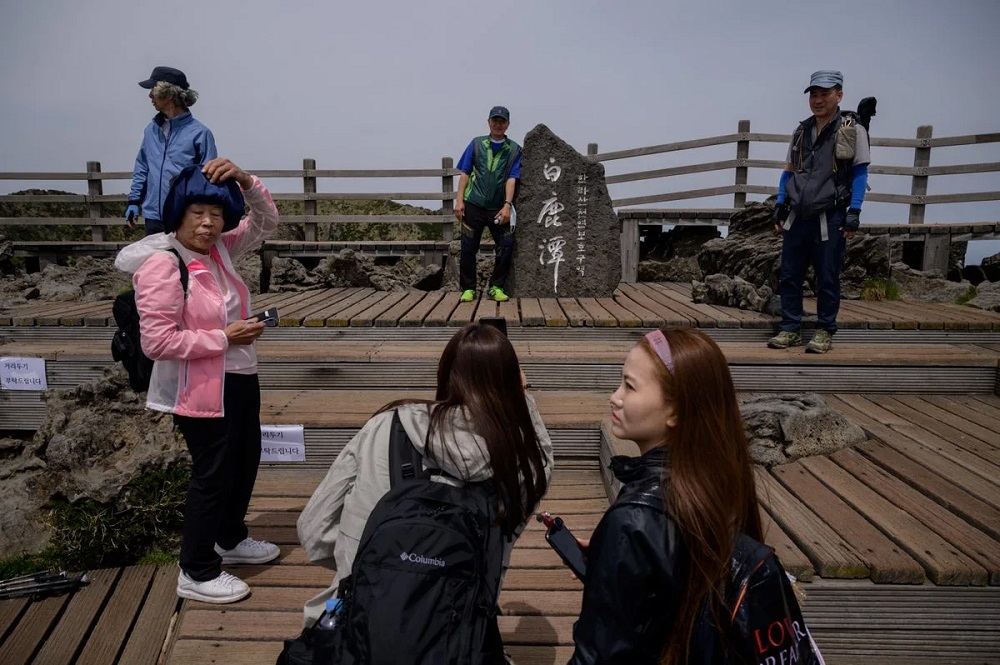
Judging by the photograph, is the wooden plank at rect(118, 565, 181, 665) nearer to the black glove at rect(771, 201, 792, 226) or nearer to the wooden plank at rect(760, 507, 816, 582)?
the wooden plank at rect(760, 507, 816, 582)

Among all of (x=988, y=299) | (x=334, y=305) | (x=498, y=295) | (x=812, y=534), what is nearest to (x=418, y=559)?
(x=812, y=534)

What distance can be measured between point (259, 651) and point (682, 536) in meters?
1.51

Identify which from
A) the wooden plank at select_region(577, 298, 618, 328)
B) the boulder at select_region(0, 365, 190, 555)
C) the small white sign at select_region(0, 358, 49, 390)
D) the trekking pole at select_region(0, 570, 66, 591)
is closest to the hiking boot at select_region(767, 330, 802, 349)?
the wooden plank at select_region(577, 298, 618, 328)

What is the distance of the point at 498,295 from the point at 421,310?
3.50 ft

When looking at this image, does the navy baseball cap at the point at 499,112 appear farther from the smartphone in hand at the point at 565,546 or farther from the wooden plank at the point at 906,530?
the smartphone in hand at the point at 565,546

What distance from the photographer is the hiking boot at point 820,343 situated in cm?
431

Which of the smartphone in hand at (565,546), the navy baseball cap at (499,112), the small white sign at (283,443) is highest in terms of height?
the navy baseball cap at (499,112)

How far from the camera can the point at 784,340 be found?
445 centimetres

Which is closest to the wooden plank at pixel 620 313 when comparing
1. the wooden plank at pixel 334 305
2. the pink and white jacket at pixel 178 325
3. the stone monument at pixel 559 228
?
the stone monument at pixel 559 228

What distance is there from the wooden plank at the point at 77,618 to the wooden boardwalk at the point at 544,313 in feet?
8.22

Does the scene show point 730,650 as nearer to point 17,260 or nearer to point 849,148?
point 849,148

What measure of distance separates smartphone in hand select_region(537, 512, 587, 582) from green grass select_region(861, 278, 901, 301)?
564 cm

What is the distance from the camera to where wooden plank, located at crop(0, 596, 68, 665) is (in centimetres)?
211

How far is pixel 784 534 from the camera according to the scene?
2.29 meters
